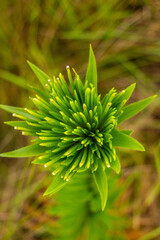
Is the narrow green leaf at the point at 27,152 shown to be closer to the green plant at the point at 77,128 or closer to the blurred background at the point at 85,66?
the green plant at the point at 77,128

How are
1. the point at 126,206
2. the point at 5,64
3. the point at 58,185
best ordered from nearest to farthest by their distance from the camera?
the point at 58,185 < the point at 126,206 < the point at 5,64

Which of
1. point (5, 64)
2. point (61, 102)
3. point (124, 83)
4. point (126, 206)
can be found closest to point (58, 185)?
point (61, 102)

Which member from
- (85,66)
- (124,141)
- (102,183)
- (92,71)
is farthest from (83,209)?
(85,66)

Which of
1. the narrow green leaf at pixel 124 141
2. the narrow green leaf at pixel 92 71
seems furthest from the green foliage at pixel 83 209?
the narrow green leaf at pixel 92 71

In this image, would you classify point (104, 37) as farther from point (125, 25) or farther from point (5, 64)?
point (5, 64)

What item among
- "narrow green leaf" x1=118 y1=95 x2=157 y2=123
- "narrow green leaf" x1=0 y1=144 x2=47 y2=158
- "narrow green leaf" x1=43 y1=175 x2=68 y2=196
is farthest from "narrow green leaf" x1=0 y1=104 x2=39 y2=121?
"narrow green leaf" x1=118 y1=95 x2=157 y2=123

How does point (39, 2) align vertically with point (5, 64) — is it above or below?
above

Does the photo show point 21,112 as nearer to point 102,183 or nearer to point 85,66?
point 102,183
